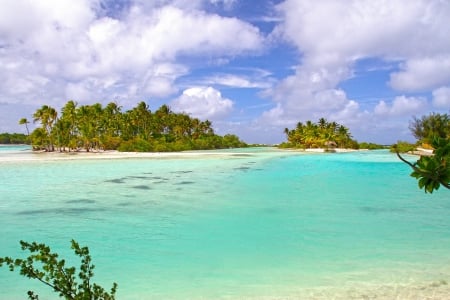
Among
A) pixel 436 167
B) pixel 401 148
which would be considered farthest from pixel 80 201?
pixel 401 148

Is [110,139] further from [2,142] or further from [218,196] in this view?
[2,142]

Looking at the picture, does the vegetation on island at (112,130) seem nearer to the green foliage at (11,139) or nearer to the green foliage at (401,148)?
the green foliage at (401,148)

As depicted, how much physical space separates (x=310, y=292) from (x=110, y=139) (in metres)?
64.3

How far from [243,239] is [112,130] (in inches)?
2529

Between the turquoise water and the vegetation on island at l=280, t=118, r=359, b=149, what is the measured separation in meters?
62.4

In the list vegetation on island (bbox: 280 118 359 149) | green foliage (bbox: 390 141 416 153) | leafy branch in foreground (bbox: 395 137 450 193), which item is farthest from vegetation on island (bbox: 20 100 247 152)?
leafy branch in foreground (bbox: 395 137 450 193)

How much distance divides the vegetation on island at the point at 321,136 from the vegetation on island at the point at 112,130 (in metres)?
22.4

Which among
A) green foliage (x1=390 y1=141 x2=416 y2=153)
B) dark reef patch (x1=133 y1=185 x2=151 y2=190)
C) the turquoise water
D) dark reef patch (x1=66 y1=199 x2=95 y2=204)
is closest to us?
green foliage (x1=390 y1=141 x2=416 y2=153)

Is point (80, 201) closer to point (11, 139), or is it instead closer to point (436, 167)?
point (436, 167)

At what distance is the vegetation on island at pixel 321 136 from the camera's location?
79.6 metres

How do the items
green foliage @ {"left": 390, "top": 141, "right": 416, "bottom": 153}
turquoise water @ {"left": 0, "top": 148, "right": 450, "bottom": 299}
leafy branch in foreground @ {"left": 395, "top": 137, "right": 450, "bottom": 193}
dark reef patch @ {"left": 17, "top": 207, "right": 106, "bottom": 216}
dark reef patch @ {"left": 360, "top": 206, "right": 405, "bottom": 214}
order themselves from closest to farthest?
leafy branch in foreground @ {"left": 395, "top": 137, "right": 450, "bottom": 193} < green foliage @ {"left": 390, "top": 141, "right": 416, "bottom": 153} < turquoise water @ {"left": 0, "top": 148, "right": 450, "bottom": 299} < dark reef patch @ {"left": 17, "top": 207, "right": 106, "bottom": 216} < dark reef patch @ {"left": 360, "top": 206, "right": 405, "bottom": 214}

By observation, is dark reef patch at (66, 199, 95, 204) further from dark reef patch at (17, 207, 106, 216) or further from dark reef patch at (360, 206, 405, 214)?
dark reef patch at (360, 206, 405, 214)

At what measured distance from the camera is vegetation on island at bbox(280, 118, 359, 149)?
79.6 metres

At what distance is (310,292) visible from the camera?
19.0 ft
